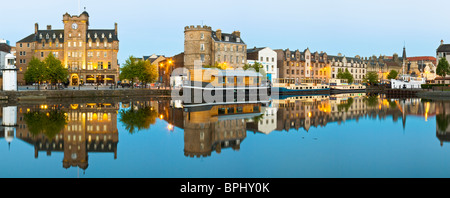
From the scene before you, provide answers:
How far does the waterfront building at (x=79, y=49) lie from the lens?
76.9 meters

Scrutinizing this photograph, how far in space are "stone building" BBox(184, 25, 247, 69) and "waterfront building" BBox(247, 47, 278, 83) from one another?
6878 mm

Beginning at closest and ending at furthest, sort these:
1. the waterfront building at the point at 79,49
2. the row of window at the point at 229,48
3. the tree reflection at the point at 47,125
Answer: the tree reflection at the point at 47,125
the row of window at the point at 229,48
the waterfront building at the point at 79,49

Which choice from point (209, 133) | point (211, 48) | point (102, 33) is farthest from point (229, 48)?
point (209, 133)

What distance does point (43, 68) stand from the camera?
5406cm

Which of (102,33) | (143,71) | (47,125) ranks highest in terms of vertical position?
(102,33)

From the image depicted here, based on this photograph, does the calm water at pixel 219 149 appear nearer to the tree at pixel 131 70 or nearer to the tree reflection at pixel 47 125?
the tree reflection at pixel 47 125

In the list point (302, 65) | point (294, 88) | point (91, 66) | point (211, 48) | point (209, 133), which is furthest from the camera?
point (302, 65)

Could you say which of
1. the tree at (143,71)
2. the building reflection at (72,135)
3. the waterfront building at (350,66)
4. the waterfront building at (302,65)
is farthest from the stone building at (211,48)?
the building reflection at (72,135)

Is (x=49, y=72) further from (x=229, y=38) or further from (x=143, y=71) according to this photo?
(x=229, y=38)

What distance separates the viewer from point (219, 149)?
47.9ft

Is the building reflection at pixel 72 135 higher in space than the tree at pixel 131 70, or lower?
lower

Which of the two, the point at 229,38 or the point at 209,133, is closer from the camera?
the point at 209,133

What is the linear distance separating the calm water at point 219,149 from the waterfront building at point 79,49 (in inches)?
2227

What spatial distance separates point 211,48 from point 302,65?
33172 mm
